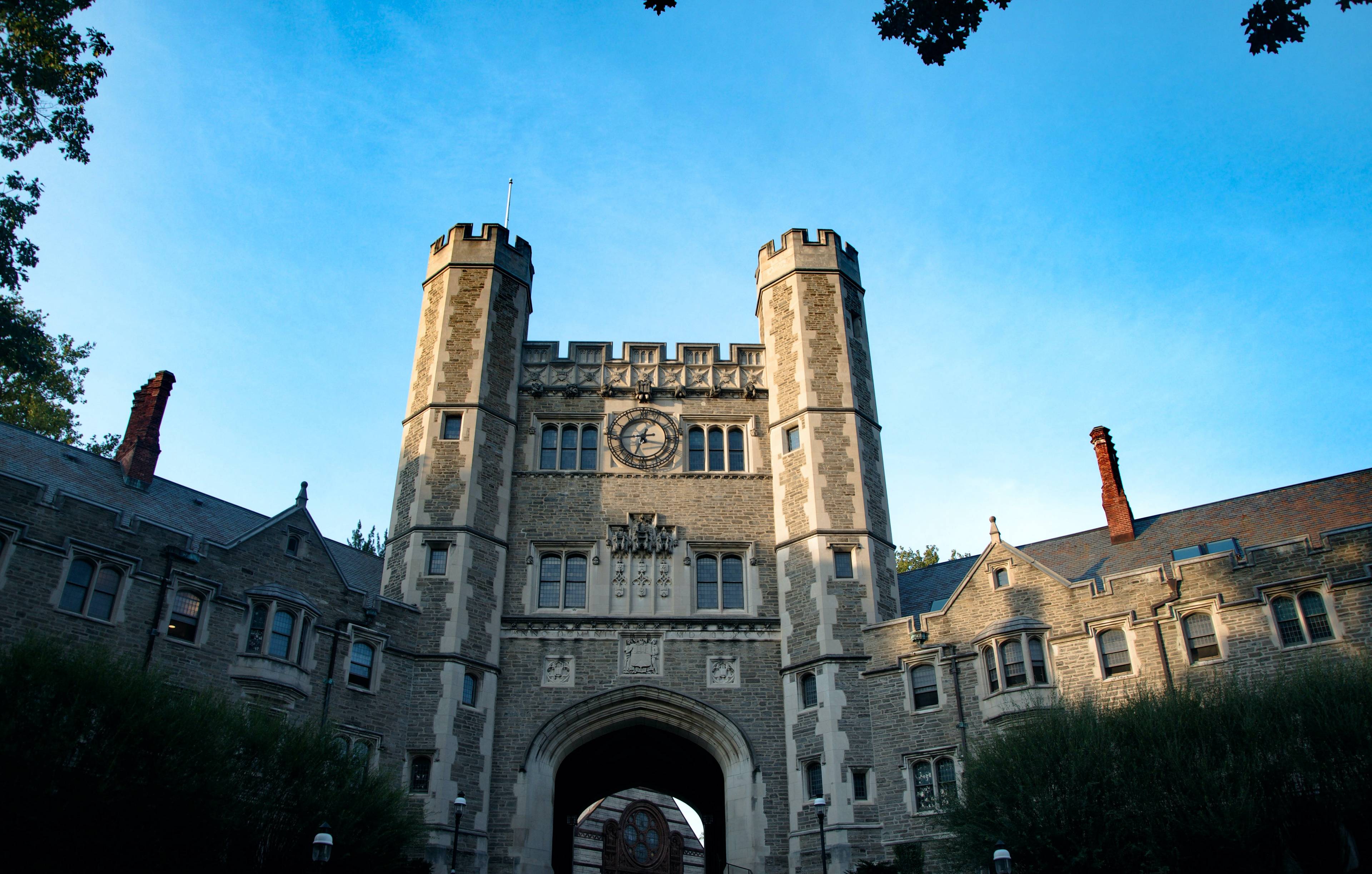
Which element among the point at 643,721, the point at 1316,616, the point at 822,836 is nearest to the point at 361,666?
the point at 643,721

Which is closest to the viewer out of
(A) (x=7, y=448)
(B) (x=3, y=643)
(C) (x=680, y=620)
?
(B) (x=3, y=643)

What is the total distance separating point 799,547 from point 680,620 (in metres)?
3.60

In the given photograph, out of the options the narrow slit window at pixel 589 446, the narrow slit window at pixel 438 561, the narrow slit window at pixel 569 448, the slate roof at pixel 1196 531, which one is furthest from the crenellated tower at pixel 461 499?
the slate roof at pixel 1196 531

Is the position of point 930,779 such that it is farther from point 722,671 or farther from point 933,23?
point 933,23

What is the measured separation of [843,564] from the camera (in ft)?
88.8

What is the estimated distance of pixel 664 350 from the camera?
32.1m

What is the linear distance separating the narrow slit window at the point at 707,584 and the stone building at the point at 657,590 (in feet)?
0.26

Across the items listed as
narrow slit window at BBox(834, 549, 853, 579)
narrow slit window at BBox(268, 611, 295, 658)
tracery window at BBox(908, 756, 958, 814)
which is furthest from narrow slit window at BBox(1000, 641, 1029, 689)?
narrow slit window at BBox(268, 611, 295, 658)

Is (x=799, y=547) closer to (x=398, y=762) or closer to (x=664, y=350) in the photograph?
(x=664, y=350)

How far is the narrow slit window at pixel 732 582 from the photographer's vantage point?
27.9m

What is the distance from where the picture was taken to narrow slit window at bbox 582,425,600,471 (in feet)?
98.4

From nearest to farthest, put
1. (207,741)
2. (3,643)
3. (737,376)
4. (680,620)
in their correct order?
(207,741) → (3,643) → (680,620) → (737,376)

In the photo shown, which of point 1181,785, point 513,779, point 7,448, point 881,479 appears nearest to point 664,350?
point 881,479

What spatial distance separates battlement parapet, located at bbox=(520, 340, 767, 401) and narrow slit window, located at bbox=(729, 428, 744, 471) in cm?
115
